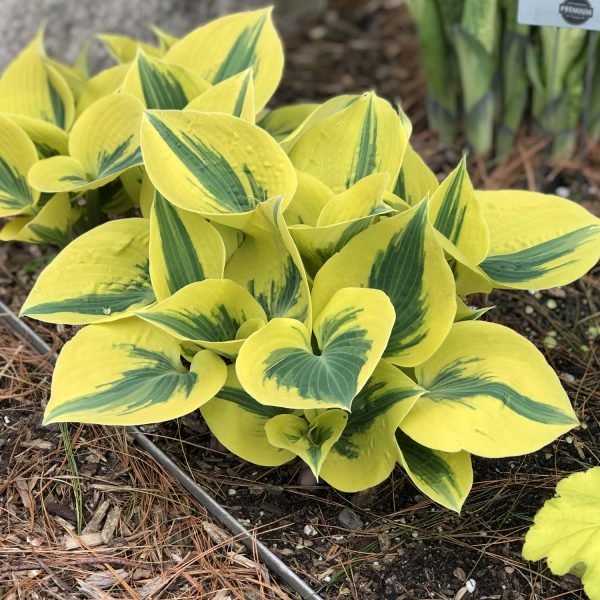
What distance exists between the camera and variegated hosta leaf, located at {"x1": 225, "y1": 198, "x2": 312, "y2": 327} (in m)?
1.13

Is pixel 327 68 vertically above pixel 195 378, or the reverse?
pixel 195 378

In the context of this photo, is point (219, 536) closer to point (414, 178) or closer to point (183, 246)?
point (183, 246)

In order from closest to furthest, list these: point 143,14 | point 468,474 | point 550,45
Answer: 1. point 468,474
2. point 550,45
3. point 143,14

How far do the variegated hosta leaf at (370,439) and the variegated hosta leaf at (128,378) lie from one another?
19cm

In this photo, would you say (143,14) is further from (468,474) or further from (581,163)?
(468,474)

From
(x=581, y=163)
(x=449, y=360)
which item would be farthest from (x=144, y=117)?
(x=581, y=163)

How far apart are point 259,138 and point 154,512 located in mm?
547

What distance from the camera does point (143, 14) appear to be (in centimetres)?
219

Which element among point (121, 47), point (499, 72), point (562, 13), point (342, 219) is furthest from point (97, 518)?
point (499, 72)

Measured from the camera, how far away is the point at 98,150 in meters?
1.40

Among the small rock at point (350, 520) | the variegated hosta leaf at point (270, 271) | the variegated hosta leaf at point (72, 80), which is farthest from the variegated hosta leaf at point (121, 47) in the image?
the small rock at point (350, 520)

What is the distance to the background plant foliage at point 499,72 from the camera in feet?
5.88

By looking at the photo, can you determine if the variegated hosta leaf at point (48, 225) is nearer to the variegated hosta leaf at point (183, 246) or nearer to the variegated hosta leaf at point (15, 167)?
the variegated hosta leaf at point (15, 167)

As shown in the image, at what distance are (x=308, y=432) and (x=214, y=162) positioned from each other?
1.29 feet
